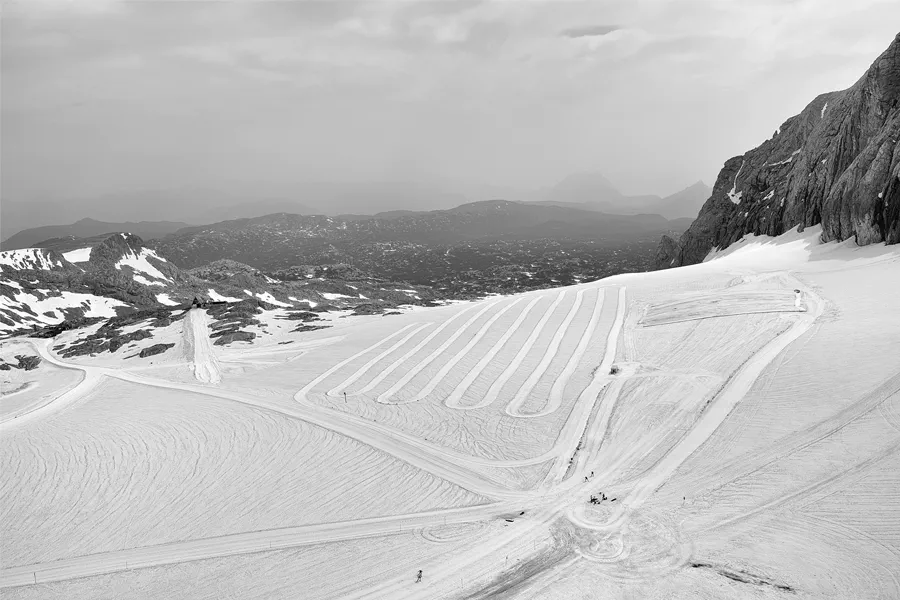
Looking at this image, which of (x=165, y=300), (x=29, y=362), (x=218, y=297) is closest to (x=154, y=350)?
(x=29, y=362)

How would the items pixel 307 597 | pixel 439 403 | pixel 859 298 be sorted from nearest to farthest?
pixel 307 597 → pixel 439 403 → pixel 859 298

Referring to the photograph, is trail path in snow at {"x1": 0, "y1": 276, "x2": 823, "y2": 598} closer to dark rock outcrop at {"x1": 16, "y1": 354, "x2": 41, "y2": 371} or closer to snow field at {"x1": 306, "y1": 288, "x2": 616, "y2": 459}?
snow field at {"x1": 306, "y1": 288, "x2": 616, "y2": 459}

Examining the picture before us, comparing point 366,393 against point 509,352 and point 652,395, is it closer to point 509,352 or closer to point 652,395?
point 509,352

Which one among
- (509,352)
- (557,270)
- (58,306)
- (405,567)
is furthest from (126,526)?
(557,270)

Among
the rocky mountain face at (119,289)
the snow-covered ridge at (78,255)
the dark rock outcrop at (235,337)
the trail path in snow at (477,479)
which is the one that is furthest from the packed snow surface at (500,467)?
the snow-covered ridge at (78,255)

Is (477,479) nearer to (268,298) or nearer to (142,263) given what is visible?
(268,298)

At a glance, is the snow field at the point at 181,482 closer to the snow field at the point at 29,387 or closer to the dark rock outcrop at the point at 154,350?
the snow field at the point at 29,387

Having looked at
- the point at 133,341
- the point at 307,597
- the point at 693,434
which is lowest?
the point at 307,597

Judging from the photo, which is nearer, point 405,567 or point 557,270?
point 405,567
